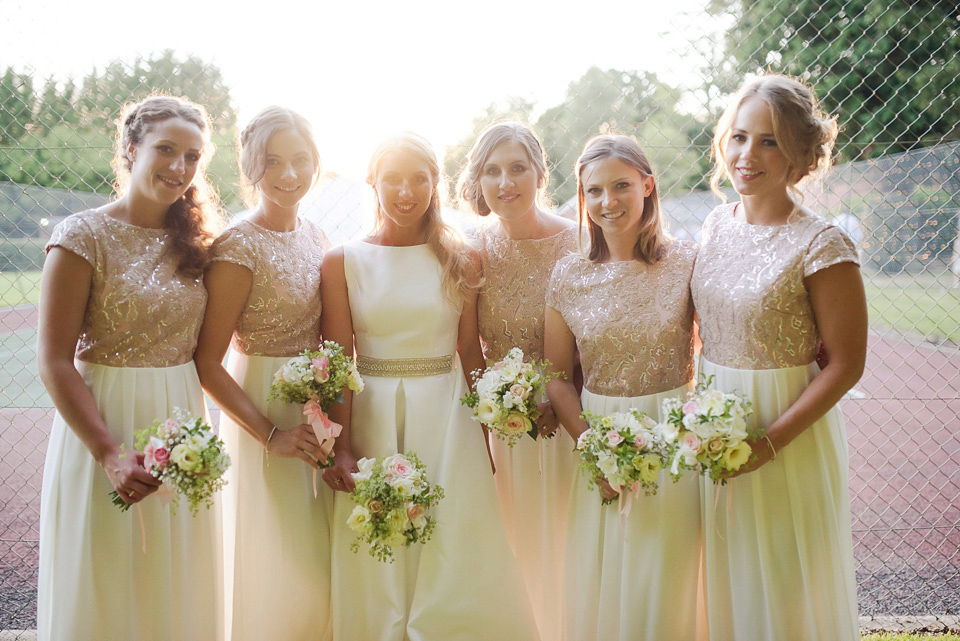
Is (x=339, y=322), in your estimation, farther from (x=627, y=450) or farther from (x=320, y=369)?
(x=627, y=450)

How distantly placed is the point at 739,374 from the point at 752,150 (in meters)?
0.94

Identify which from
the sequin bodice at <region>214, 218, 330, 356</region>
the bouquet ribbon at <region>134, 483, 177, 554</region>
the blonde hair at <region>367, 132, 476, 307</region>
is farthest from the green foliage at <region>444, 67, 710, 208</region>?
the bouquet ribbon at <region>134, 483, 177, 554</region>

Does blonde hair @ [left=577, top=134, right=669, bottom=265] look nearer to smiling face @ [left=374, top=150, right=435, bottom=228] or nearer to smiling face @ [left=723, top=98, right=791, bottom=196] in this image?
smiling face @ [left=723, top=98, right=791, bottom=196]

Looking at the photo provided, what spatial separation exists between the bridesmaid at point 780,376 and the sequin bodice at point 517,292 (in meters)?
0.87

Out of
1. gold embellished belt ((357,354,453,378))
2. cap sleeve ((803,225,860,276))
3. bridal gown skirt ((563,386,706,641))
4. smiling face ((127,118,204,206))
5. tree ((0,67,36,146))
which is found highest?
tree ((0,67,36,146))

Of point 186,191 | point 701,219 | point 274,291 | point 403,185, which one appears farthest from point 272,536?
point 701,219

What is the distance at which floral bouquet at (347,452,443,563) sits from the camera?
9.30 ft

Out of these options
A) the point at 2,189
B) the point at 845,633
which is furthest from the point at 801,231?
the point at 2,189

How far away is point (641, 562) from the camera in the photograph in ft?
9.69

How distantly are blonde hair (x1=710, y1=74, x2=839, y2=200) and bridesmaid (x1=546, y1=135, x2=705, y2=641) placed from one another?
20.9 inches

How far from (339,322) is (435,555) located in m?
1.23

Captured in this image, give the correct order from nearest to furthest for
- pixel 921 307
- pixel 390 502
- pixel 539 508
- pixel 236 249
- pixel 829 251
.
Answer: pixel 829 251
pixel 390 502
pixel 236 249
pixel 539 508
pixel 921 307

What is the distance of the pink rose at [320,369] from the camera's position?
286cm

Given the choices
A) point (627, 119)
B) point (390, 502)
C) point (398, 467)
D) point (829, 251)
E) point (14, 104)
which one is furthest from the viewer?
point (627, 119)
